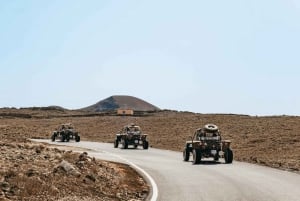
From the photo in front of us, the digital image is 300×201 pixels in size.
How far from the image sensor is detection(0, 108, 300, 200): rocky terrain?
16542 mm

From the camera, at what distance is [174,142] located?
6075 centimetres

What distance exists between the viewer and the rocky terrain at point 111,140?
16.5 metres

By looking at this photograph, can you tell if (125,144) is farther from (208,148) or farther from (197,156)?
(197,156)

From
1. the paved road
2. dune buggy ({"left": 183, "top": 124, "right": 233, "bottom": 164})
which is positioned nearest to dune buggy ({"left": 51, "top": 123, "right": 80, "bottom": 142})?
dune buggy ({"left": 183, "top": 124, "right": 233, "bottom": 164})

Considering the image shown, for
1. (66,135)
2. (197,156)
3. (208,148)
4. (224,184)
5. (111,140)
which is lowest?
(224,184)

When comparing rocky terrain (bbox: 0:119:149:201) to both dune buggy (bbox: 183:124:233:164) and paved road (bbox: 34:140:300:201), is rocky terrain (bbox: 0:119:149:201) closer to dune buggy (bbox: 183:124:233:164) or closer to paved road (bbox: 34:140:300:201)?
paved road (bbox: 34:140:300:201)

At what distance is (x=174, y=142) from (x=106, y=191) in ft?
144

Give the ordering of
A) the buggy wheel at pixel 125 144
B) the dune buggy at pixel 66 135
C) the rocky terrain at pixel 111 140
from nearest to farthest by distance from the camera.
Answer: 1. the rocky terrain at pixel 111 140
2. the buggy wheel at pixel 125 144
3. the dune buggy at pixel 66 135

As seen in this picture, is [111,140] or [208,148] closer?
[208,148]

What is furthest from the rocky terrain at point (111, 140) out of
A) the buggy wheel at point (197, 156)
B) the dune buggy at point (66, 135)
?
the dune buggy at point (66, 135)

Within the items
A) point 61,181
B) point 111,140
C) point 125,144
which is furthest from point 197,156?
point 111,140

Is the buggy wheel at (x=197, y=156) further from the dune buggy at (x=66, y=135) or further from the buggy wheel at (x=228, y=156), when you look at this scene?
the dune buggy at (x=66, y=135)

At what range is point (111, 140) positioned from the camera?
67.9 meters

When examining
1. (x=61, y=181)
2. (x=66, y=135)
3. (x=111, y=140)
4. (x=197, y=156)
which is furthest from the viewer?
(x=111, y=140)
